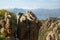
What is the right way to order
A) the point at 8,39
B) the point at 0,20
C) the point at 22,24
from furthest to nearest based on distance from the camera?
the point at 22,24, the point at 0,20, the point at 8,39

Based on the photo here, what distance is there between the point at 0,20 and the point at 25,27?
3.95 m

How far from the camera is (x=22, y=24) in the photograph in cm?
3631

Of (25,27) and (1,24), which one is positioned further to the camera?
(25,27)

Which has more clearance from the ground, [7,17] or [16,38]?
[7,17]

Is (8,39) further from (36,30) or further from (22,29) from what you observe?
(36,30)

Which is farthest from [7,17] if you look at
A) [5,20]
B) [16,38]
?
[16,38]

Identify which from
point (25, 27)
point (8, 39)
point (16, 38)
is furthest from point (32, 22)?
point (8, 39)

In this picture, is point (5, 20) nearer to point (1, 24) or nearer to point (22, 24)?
point (1, 24)

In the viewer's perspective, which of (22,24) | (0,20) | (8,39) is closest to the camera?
(8,39)

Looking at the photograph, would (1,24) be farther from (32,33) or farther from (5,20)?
(32,33)

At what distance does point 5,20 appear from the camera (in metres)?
33.6

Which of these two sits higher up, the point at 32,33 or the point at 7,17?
the point at 7,17

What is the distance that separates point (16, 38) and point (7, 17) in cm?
292

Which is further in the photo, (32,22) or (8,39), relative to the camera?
(32,22)
